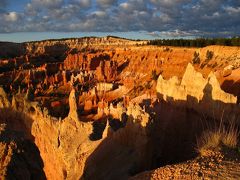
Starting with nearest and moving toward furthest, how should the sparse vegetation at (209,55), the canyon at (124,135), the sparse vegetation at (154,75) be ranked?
the canyon at (124,135)
the sparse vegetation at (209,55)
the sparse vegetation at (154,75)

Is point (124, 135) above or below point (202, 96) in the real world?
below

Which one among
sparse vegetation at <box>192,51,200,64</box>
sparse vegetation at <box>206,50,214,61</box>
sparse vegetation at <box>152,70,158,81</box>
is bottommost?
sparse vegetation at <box>152,70,158,81</box>

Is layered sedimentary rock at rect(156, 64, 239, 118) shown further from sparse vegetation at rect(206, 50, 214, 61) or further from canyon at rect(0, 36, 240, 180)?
sparse vegetation at rect(206, 50, 214, 61)

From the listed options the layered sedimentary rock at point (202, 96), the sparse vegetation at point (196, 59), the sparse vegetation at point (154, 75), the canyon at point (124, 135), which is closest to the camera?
the canyon at point (124, 135)

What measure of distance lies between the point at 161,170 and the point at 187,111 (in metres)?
7.03

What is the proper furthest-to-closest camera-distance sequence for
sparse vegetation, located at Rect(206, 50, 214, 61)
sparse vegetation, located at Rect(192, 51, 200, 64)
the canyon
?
sparse vegetation, located at Rect(192, 51, 200, 64) → sparse vegetation, located at Rect(206, 50, 214, 61) → the canyon

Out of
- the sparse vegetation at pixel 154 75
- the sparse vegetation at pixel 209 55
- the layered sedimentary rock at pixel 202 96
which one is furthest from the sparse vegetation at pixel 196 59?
the layered sedimentary rock at pixel 202 96

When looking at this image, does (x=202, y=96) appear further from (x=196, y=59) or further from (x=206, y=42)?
(x=206, y=42)

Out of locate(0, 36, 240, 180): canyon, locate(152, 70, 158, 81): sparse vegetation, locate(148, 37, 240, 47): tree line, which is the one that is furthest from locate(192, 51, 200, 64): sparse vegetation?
locate(0, 36, 240, 180): canyon

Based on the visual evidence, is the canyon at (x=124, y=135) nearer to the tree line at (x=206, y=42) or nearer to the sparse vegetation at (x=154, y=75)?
the sparse vegetation at (x=154, y=75)

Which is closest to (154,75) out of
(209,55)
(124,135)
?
(209,55)

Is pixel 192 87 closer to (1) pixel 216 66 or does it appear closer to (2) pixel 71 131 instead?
(2) pixel 71 131

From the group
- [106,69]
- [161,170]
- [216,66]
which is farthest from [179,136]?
[106,69]

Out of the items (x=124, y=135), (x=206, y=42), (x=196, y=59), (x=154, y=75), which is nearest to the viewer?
(x=124, y=135)
